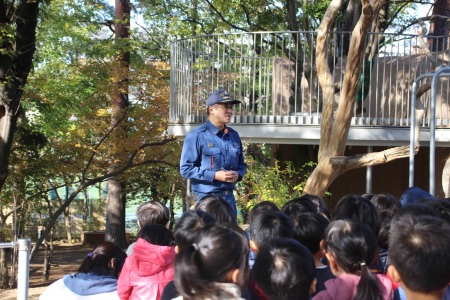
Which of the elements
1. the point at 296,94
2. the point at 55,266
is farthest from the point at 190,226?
the point at 55,266

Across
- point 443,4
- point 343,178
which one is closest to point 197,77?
point 343,178

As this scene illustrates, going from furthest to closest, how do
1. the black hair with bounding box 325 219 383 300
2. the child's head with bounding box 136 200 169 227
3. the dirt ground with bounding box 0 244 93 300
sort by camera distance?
the dirt ground with bounding box 0 244 93 300, the child's head with bounding box 136 200 169 227, the black hair with bounding box 325 219 383 300

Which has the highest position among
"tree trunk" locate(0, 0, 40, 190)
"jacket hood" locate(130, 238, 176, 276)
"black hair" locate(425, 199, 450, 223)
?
"tree trunk" locate(0, 0, 40, 190)

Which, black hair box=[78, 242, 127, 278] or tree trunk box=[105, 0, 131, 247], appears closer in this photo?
black hair box=[78, 242, 127, 278]

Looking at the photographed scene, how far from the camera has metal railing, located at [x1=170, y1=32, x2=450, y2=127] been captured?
11.2 meters

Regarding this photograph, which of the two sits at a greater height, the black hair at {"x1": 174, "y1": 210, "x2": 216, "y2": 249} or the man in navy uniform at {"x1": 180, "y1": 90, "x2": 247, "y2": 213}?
the man in navy uniform at {"x1": 180, "y1": 90, "x2": 247, "y2": 213}

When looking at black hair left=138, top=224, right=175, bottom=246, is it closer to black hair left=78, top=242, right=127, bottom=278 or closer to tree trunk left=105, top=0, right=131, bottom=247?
black hair left=78, top=242, right=127, bottom=278

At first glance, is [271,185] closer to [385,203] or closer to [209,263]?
[385,203]

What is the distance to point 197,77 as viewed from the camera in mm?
12258

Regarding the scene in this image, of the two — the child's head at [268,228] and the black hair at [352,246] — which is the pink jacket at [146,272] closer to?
the child's head at [268,228]

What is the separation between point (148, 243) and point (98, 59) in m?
16.2

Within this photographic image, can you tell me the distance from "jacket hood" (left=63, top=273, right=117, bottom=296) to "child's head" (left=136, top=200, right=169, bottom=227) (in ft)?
2.15

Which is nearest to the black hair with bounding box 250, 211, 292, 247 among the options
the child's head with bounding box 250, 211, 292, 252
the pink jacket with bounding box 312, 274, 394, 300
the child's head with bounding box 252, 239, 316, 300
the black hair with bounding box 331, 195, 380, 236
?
the child's head with bounding box 250, 211, 292, 252

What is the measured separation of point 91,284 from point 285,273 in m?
1.93
